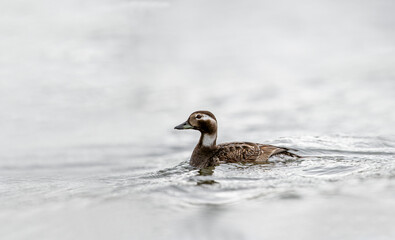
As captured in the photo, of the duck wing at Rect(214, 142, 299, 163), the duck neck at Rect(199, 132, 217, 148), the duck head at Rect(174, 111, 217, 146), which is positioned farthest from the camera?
the duck neck at Rect(199, 132, 217, 148)

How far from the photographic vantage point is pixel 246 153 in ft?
33.3

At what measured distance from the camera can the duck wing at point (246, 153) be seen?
1008 centimetres

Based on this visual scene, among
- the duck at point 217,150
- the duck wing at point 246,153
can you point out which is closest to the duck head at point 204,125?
the duck at point 217,150

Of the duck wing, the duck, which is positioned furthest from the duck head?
the duck wing

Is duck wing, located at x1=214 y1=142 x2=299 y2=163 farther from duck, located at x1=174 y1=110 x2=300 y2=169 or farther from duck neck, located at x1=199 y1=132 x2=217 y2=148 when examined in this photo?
duck neck, located at x1=199 y1=132 x2=217 y2=148

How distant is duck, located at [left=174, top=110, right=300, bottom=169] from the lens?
1011 centimetres

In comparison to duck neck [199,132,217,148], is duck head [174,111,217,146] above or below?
above

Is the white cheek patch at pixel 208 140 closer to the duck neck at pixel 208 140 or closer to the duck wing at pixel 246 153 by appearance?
the duck neck at pixel 208 140

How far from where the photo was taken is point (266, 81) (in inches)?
663

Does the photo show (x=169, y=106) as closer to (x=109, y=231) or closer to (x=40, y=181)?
(x=40, y=181)

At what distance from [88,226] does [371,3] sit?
16.3 metres

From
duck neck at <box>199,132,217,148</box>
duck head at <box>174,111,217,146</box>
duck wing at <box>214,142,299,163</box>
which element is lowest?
duck wing at <box>214,142,299,163</box>

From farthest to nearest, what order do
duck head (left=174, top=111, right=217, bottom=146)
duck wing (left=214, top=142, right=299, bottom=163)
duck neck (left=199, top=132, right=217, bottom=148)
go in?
duck neck (left=199, top=132, right=217, bottom=148) → duck head (left=174, top=111, right=217, bottom=146) → duck wing (left=214, top=142, right=299, bottom=163)

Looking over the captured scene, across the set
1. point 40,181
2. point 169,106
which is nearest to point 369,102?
point 169,106
